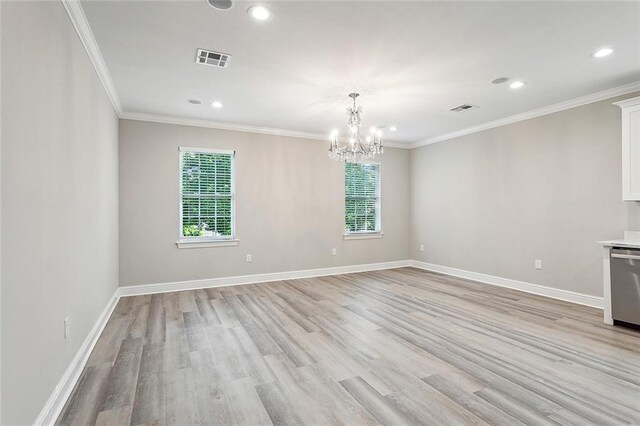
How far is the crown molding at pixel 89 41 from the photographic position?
2229 mm

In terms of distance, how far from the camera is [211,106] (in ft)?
14.7

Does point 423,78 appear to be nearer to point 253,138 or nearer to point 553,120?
point 553,120

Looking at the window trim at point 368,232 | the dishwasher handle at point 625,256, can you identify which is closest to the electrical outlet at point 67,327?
the window trim at point 368,232

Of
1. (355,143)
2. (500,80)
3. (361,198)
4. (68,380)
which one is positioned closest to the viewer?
(68,380)

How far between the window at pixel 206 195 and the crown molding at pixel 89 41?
1550 millimetres

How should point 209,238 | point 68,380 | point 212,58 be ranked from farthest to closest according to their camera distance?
1. point 209,238
2. point 212,58
3. point 68,380

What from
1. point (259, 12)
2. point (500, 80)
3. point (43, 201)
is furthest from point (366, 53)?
point (43, 201)

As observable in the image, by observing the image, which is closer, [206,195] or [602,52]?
[602,52]

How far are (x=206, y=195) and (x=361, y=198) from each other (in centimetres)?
311

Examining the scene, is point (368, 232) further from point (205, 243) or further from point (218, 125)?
point (218, 125)

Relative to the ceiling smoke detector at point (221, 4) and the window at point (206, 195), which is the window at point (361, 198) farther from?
the ceiling smoke detector at point (221, 4)

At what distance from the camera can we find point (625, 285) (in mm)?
3305

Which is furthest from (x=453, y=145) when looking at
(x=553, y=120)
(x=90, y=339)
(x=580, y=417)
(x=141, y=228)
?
(x=90, y=339)

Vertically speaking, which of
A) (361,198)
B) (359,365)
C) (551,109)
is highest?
(551,109)
